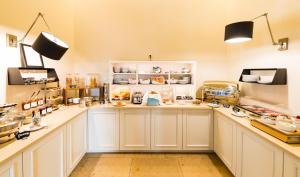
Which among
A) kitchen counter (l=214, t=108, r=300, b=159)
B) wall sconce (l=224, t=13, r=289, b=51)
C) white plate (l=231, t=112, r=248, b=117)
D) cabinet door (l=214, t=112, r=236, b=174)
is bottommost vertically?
cabinet door (l=214, t=112, r=236, b=174)

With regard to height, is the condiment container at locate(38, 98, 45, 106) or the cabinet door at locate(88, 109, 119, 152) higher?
the condiment container at locate(38, 98, 45, 106)

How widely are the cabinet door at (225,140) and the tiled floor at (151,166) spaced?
0.63 feet

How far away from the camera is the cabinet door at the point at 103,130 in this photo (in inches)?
134

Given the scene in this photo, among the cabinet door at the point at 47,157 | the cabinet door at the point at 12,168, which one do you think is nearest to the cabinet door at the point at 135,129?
the cabinet door at the point at 47,157

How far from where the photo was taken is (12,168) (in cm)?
146

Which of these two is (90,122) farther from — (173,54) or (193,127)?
(173,54)

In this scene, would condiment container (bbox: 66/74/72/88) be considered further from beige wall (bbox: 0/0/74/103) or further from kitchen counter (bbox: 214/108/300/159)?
kitchen counter (bbox: 214/108/300/159)

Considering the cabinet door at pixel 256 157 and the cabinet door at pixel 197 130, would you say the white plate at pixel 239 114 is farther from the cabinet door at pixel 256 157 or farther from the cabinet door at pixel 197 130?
the cabinet door at pixel 197 130

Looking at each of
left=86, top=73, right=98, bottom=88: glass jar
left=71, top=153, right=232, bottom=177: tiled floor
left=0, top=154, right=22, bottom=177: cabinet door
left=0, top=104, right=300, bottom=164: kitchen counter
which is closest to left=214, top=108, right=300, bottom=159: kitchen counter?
left=0, top=104, right=300, bottom=164: kitchen counter

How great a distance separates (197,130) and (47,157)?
7.55ft

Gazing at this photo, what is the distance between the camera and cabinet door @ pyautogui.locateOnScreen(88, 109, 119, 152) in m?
3.40

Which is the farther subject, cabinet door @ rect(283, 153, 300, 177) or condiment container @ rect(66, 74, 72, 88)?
condiment container @ rect(66, 74, 72, 88)

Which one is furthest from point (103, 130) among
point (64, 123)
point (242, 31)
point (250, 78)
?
point (242, 31)

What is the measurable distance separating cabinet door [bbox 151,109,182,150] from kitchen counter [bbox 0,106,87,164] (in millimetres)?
1231
